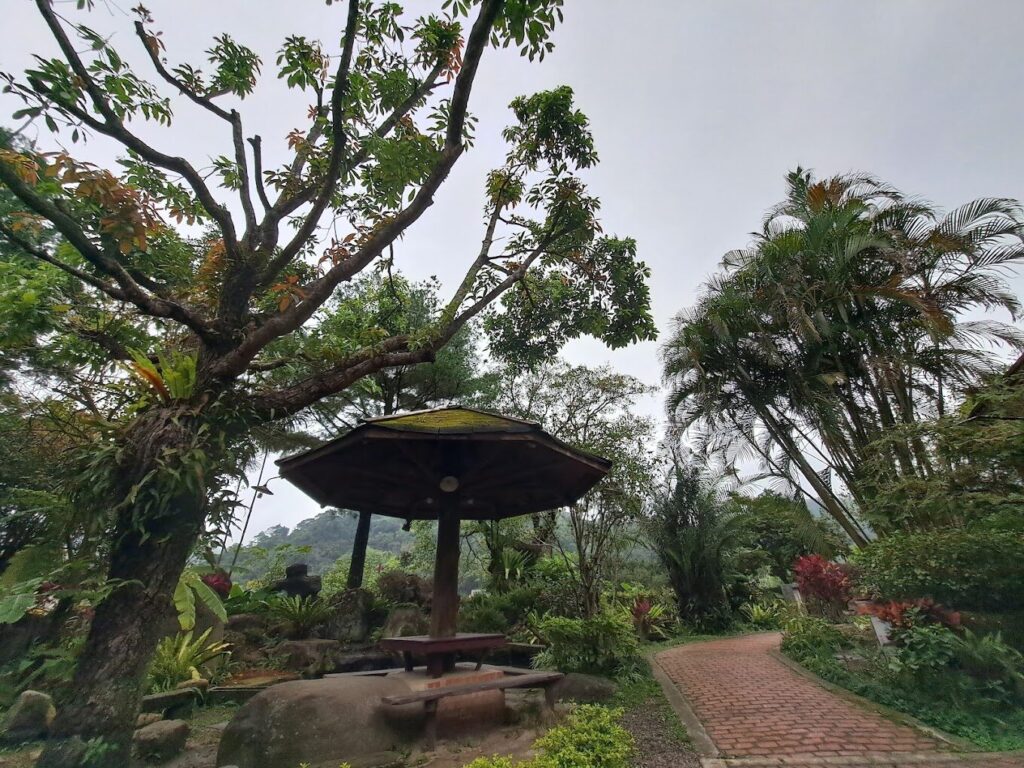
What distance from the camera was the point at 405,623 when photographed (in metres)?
10.4

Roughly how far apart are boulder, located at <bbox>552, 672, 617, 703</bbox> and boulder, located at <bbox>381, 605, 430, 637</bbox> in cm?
485

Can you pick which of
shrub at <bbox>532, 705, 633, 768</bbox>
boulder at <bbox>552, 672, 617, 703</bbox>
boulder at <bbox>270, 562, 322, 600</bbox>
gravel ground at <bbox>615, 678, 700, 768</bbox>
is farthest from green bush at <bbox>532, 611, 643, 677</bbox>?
boulder at <bbox>270, 562, 322, 600</bbox>

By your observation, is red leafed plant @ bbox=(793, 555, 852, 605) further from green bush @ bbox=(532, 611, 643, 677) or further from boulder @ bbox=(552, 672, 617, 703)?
boulder @ bbox=(552, 672, 617, 703)

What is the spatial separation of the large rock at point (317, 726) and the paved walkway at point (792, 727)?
3.06 m

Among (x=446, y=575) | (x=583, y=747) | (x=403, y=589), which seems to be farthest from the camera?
(x=403, y=589)

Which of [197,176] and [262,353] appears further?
[262,353]

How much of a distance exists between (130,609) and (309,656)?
6.45m

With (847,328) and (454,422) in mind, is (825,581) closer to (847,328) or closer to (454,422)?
(847,328)

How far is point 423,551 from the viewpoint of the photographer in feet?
55.5

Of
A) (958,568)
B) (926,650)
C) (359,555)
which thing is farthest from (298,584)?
(958,568)

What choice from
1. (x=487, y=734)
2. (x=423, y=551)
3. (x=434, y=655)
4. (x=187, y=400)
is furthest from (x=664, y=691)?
Answer: (x=423, y=551)

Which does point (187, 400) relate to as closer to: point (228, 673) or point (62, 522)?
point (62, 522)

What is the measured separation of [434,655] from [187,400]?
379 centimetres

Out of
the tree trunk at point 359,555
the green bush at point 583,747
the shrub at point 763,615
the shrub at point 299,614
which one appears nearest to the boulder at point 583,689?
the green bush at point 583,747
